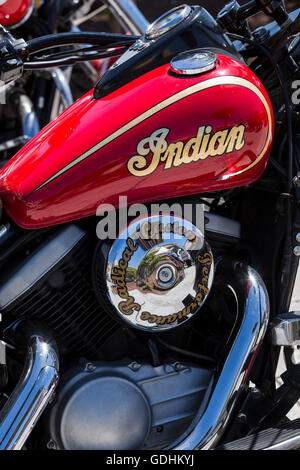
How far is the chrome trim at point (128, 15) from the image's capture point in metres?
2.92

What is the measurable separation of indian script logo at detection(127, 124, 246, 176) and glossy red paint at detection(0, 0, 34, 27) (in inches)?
64.5

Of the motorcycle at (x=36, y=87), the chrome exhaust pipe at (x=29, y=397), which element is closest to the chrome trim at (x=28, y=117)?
the motorcycle at (x=36, y=87)

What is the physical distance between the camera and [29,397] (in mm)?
1233

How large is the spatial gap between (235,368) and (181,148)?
20.2 inches

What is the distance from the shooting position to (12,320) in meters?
1.34

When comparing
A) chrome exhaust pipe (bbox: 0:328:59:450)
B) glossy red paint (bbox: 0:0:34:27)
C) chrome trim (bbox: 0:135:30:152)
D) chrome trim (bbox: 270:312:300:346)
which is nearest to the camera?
chrome exhaust pipe (bbox: 0:328:59:450)

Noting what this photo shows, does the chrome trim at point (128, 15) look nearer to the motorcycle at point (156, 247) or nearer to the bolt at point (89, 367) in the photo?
the motorcycle at point (156, 247)

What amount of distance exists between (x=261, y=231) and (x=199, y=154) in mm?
351

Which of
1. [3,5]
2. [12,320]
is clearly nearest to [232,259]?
[12,320]

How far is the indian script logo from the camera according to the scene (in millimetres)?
1276

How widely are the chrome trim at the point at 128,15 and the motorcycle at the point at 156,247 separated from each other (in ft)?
4.85

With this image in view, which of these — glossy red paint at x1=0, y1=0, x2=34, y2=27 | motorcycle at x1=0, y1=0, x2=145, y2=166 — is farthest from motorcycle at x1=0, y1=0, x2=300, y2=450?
motorcycle at x1=0, y1=0, x2=145, y2=166

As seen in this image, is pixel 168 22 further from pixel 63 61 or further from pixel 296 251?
pixel 296 251

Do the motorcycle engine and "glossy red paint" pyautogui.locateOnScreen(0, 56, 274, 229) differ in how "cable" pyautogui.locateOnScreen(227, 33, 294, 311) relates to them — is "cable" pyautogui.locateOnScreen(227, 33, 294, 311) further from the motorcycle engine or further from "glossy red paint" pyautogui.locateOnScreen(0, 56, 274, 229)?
the motorcycle engine
